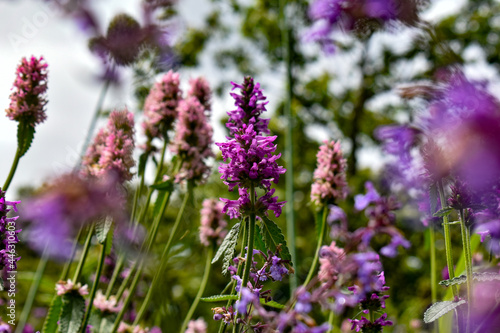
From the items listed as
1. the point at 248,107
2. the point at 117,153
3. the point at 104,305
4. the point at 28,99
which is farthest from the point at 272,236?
the point at 104,305

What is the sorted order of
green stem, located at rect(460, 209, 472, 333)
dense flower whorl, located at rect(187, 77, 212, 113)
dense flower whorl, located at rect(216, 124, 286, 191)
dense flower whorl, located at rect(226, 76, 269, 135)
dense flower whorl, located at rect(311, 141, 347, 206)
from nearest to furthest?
1. green stem, located at rect(460, 209, 472, 333)
2. dense flower whorl, located at rect(216, 124, 286, 191)
3. dense flower whorl, located at rect(226, 76, 269, 135)
4. dense flower whorl, located at rect(311, 141, 347, 206)
5. dense flower whorl, located at rect(187, 77, 212, 113)

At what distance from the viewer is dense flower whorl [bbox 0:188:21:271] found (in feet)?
2.88

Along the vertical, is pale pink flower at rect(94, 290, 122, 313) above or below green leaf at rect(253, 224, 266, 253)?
below

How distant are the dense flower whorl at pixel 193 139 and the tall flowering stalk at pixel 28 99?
0.49 metres

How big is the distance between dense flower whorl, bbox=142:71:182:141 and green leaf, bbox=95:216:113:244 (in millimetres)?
632

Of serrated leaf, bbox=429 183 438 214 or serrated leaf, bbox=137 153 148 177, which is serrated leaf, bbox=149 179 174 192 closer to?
serrated leaf, bbox=137 153 148 177

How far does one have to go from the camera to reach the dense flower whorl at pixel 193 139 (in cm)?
161

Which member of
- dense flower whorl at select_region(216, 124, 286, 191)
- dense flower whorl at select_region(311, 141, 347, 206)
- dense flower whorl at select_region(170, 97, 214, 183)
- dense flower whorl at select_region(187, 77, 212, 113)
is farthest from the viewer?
dense flower whorl at select_region(187, 77, 212, 113)

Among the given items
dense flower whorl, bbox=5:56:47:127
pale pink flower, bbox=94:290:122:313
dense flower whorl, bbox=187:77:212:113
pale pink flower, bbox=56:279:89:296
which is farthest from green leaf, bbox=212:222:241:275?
dense flower whorl, bbox=187:77:212:113

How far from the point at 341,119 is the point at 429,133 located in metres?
10.7

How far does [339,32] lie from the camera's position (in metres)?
0.68

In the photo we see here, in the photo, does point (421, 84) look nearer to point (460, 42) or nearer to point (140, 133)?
point (140, 133)

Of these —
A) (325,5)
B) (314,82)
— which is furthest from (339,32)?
(314,82)

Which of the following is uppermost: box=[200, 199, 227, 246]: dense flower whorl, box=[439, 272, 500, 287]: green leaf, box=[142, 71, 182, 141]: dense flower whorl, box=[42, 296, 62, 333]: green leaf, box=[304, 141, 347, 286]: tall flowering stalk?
box=[142, 71, 182, 141]: dense flower whorl
